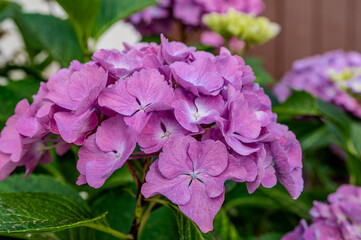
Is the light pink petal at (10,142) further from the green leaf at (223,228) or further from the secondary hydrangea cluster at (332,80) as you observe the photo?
the secondary hydrangea cluster at (332,80)

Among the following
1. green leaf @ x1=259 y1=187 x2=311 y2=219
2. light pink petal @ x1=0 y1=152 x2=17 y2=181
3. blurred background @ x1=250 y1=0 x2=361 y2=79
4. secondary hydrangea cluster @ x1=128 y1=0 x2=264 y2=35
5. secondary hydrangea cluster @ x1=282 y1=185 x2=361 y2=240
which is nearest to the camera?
light pink petal @ x1=0 y1=152 x2=17 y2=181

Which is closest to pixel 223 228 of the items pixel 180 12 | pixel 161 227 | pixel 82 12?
pixel 161 227

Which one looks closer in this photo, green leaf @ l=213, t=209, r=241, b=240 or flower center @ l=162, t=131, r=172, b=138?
flower center @ l=162, t=131, r=172, b=138

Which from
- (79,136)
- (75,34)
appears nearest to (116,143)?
(79,136)

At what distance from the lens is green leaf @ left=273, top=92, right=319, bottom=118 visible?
752 mm

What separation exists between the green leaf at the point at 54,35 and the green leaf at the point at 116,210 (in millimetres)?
288

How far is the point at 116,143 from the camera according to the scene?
410mm

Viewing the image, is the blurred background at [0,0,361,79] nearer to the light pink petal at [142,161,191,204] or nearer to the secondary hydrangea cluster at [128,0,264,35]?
the secondary hydrangea cluster at [128,0,264,35]

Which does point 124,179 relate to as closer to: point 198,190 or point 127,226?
point 127,226

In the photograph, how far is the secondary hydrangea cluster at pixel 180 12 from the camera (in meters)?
1.11

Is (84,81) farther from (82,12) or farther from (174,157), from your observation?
(82,12)

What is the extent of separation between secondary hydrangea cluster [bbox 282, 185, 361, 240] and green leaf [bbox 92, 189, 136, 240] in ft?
0.82

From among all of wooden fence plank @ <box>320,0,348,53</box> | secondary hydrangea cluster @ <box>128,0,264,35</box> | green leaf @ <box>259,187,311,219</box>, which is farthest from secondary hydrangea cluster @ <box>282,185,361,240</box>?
wooden fence plank @ <box>320,0,348,53</box>

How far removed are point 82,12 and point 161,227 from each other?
1.34ft
